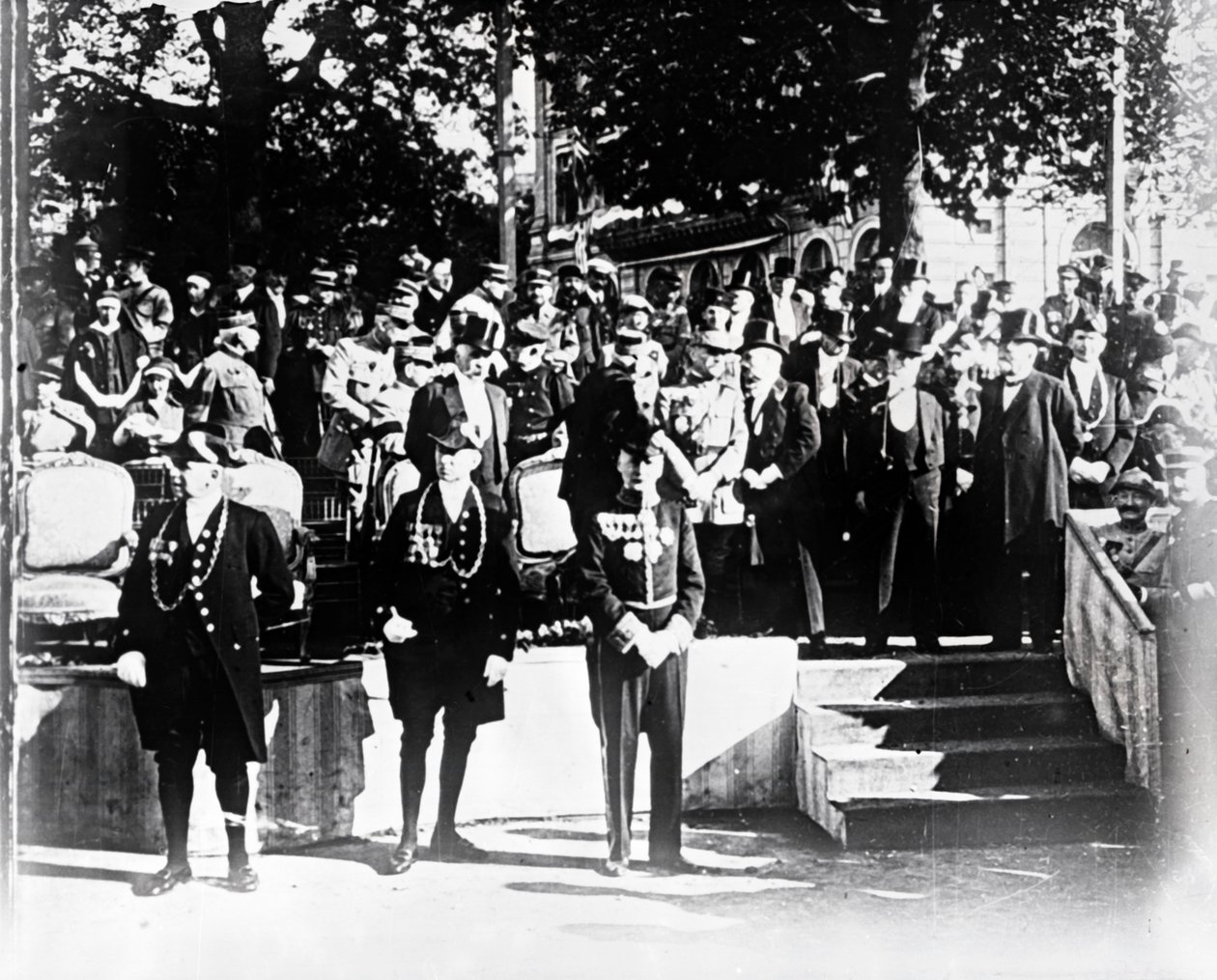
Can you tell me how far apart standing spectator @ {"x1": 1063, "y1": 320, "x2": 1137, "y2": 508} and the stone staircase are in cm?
71

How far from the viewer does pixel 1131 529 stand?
601cm

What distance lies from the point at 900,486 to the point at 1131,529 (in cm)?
94

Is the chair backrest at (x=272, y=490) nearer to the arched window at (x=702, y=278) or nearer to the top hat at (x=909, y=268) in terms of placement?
the arched window at (x=702, y=278)

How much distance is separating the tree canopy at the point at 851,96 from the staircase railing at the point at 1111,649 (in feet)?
4.78

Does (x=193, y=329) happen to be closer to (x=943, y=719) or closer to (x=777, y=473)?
(x=777, y=473)

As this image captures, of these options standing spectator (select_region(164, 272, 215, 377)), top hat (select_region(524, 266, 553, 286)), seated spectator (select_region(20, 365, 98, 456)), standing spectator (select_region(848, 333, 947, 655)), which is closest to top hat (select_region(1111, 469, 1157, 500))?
standing spectator (select_region(848, 333, 947, 655))

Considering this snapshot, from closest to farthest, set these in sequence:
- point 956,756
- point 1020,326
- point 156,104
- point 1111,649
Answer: point 156,104, point 956,756, point 1111,649, point 1020,326

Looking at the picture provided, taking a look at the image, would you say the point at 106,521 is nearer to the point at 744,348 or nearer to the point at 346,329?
the point at 346,329

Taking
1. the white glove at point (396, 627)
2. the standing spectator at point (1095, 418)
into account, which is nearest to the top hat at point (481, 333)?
the white glove at point (396, 627)

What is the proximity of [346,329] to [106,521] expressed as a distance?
1128 mm

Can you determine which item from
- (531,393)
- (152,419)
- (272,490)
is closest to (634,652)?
(531,393)

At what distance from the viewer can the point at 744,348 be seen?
19.6ft

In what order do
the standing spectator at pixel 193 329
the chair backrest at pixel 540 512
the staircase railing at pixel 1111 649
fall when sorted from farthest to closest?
1. the staircase railing at pixel 1111 649
2. the chair backrest at pixel 540 512
3. the standing spectator at pixel 193 329

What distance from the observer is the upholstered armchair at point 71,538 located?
5301 mm
